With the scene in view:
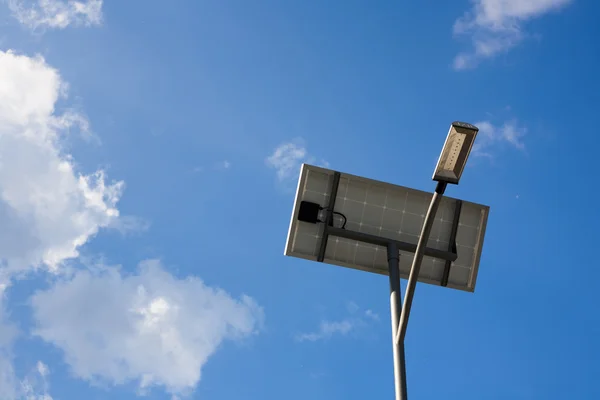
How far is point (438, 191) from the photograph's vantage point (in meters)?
6.67

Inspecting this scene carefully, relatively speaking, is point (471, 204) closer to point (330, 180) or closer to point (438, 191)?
point (330, 180)

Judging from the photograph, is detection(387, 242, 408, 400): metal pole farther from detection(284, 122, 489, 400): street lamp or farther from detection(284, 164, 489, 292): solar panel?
detection(284, 164, 489, 292): solar panel

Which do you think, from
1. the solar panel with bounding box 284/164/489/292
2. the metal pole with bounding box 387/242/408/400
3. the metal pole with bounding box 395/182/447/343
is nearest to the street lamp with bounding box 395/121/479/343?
the metal pole with bounding box 395/182/447/343

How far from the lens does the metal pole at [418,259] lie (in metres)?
6.66

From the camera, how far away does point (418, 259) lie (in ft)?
22.9

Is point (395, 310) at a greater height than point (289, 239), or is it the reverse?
point (289, 239)

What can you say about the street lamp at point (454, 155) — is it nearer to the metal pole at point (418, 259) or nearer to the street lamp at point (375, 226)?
the metal pole at point (418, 259)

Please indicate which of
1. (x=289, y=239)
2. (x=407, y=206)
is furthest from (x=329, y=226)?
(x=407, y=206)

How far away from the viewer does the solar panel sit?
9.72m

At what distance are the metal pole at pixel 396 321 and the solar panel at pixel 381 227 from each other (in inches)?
36.4

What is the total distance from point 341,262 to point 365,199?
107cm

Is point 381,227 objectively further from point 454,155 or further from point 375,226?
point 454,155

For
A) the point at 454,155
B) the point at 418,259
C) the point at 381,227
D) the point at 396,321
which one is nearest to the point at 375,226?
the point at 381,227

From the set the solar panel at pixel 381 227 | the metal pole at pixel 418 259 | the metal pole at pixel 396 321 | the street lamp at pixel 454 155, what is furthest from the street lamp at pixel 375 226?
the street lamp at pixel 454 155
